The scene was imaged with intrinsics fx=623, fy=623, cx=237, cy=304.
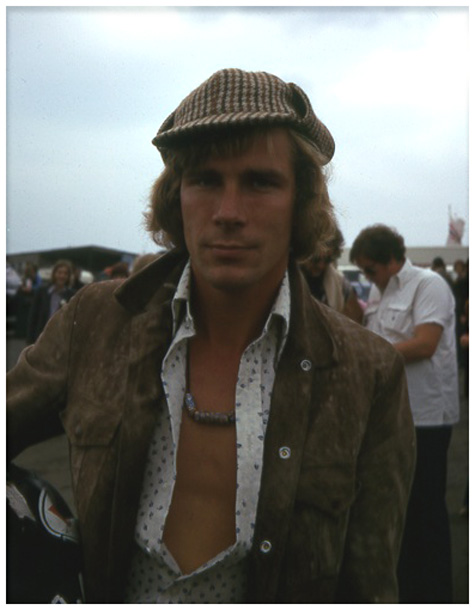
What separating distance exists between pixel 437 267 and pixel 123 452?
309 inches

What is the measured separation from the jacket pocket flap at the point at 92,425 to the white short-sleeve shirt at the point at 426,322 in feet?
6.71

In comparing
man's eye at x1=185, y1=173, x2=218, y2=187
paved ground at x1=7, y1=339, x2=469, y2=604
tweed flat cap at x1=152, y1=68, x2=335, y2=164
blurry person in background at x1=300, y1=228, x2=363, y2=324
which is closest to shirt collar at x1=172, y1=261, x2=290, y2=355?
man's eye at x1=185, y1=173, x2=218, y2=187

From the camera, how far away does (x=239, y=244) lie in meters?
1.30

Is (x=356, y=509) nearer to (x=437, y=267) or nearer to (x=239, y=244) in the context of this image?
(x=239, y=244)

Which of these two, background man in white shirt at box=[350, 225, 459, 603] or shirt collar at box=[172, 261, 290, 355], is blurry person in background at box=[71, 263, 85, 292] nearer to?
background man in white shirt at box=[350, 225, 459, 603]

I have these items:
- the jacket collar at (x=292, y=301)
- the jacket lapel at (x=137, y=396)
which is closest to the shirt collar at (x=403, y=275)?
the jacket collar at (x=292, y=301)

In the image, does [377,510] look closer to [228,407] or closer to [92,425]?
[228,407]

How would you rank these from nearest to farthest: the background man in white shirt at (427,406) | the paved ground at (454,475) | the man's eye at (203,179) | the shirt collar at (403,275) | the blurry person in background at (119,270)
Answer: the man's eye at (203,179)
the background man in white shirt at (427,406)
the shirt collar at (403,275)
the paved ground at (454,475)
the blurry person in background at (119,270)

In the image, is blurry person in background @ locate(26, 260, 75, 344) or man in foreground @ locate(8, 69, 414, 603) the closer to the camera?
man in foreground @ locate(8, 69, 414, 603)

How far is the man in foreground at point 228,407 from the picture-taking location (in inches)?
50.1

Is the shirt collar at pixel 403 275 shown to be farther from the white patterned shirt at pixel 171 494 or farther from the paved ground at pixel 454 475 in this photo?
the white patterned shirt at pixel 171 494

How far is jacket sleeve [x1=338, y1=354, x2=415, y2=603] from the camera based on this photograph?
137 cm

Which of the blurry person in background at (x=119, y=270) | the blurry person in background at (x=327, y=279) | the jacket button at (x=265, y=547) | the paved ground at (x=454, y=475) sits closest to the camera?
the jacket button at (x=265, y=547)

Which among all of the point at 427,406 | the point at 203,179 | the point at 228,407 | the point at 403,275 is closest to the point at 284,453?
the point at 228,407
